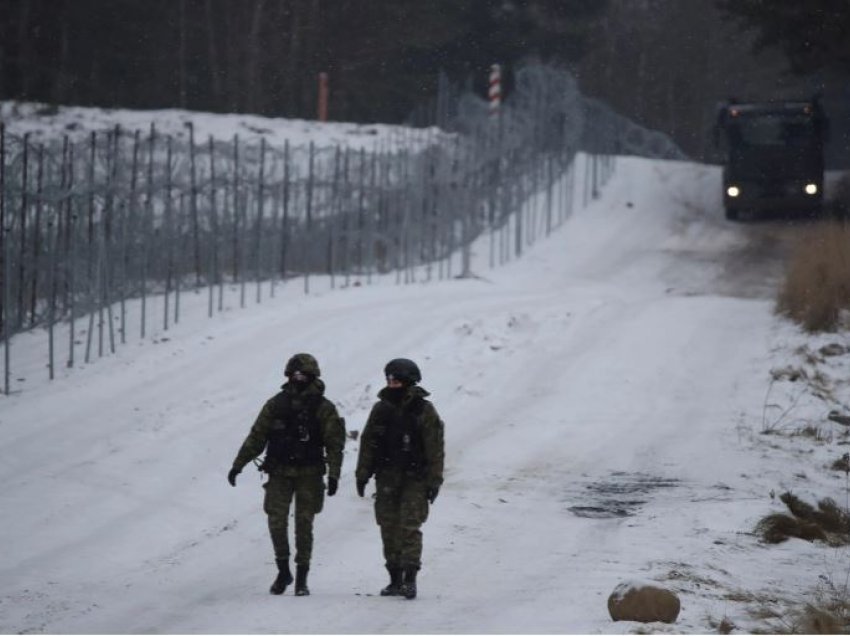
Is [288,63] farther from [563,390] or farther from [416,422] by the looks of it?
[416,422]

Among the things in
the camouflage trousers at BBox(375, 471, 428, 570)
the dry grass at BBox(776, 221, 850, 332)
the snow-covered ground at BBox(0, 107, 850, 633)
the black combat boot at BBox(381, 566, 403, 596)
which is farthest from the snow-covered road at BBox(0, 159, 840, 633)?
the dry grass at BBox(776, 221, 850, 332)

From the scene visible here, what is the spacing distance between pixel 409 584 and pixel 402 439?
952mm

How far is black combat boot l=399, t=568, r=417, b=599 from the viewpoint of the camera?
9242 millimetres

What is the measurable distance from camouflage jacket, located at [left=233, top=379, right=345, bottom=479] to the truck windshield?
25.0m

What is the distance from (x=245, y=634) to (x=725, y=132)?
1059 inches

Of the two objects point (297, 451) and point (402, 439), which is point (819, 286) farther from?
point (297, 451)

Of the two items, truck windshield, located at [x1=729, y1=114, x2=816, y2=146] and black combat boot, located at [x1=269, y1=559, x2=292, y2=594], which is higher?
truck windshield, located at [x1=729, y1=114, x2=816, y2=146]

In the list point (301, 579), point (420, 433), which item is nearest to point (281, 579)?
point (301, 579)

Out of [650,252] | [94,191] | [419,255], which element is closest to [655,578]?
[94,191]

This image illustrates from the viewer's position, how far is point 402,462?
9484mm

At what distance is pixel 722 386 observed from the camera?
18188 mm

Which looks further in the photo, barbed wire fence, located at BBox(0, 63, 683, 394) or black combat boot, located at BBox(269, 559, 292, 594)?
barbed wire fence, located at BBox(0, 63, 683, 394)

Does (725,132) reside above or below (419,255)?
above

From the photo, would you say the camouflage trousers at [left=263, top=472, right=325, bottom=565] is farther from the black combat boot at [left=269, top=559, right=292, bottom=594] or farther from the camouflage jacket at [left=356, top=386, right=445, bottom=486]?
the camouflage jacket at [left=356, top=386, right=445, bottom=486]
